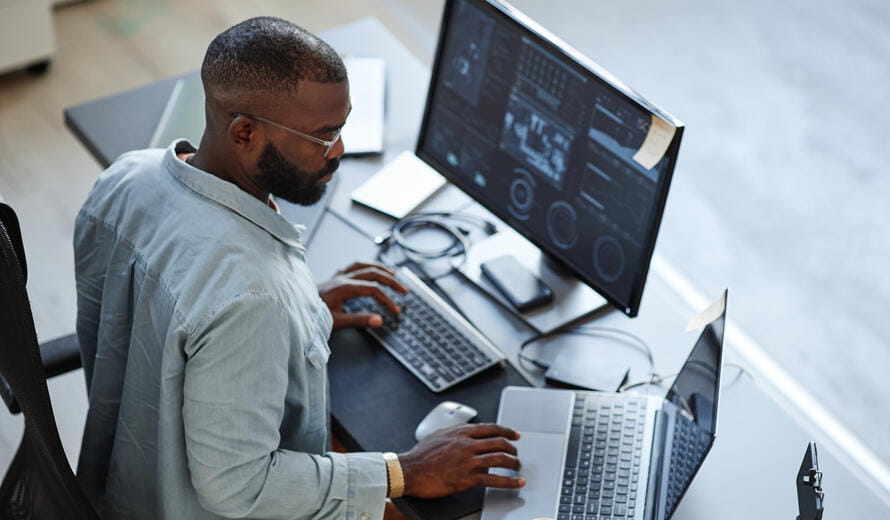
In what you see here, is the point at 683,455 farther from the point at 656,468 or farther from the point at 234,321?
the point at 234,321

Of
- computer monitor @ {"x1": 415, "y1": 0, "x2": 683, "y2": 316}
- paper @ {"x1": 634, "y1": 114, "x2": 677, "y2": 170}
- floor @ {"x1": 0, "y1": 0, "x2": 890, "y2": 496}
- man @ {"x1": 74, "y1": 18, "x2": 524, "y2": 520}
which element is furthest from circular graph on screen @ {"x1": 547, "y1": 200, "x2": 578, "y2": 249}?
floor @ {"x1": 0, "y1": 0, "x2": 890, "y2": 496}

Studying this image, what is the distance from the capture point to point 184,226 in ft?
5.35

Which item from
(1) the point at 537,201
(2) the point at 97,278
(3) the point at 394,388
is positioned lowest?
(3) the point at 394,388

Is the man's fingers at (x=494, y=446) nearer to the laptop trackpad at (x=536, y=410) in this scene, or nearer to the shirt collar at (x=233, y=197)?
the laptop trackpad at (x=536, y=410)

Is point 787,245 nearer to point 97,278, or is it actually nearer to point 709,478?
point 709,478

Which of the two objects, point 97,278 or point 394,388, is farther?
point 394,388

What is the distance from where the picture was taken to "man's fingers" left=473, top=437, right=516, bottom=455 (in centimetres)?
174

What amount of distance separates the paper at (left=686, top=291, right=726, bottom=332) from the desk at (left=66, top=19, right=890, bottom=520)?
0.17 m

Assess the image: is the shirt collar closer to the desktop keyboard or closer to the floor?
the desktop keyboard

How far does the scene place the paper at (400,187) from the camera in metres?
2.30

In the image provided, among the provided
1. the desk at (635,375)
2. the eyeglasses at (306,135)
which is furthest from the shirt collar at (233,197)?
the desk at (635,375)

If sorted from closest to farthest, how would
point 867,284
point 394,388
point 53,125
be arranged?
point 394,388 < point 867,284 < point 53,125

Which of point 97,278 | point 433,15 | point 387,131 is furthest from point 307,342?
point 433,15

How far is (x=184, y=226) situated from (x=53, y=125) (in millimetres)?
2315
